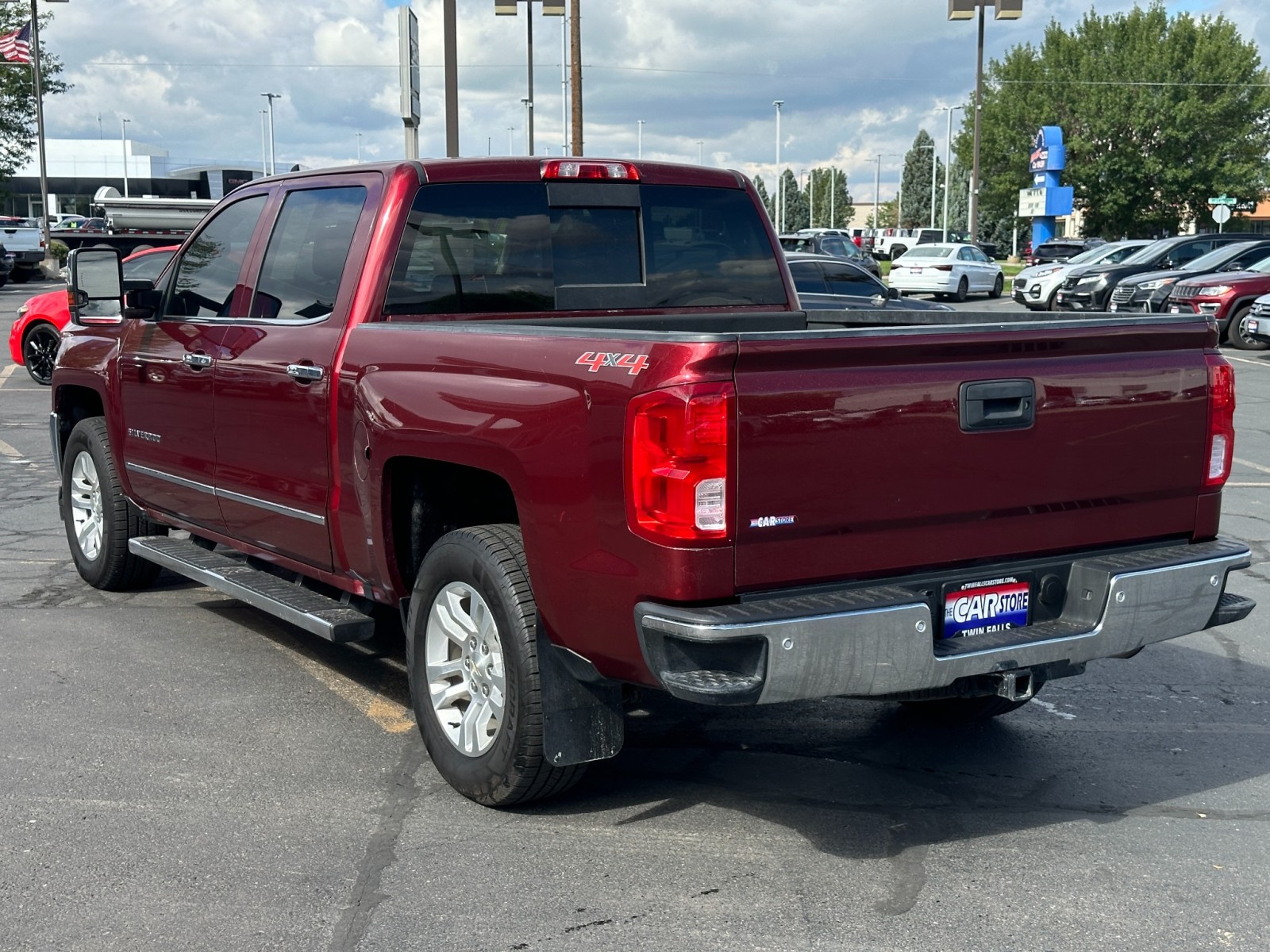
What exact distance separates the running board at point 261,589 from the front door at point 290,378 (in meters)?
0.16

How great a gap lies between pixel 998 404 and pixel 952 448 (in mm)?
202

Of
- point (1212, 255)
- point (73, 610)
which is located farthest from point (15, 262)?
point (73, 610)

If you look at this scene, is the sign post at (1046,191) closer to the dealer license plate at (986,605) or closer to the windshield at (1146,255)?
the windshield at (1146,255)

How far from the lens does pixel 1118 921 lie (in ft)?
11.8

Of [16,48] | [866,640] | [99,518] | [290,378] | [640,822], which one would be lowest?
[640,822]

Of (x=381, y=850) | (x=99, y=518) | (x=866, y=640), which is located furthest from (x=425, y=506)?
(x=99, y=518)

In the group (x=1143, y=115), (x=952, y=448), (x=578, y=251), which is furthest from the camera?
(x=1143, y=115)

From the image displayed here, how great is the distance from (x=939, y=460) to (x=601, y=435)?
37.2 inches

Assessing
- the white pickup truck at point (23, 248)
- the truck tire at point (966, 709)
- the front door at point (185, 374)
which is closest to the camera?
the truck tire at point (966, 709)

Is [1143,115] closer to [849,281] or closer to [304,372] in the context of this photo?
[849,281]

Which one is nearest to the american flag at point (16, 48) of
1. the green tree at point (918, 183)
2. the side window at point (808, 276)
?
the side window at point (808, 276)

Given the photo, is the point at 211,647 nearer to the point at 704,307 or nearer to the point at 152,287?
the point at 152,287

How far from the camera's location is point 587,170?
545 cm

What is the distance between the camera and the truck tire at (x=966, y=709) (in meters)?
5.24
